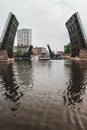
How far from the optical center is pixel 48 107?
8641mm

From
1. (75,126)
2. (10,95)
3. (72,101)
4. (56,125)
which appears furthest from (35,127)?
(10,95)

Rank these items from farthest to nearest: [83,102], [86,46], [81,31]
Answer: [86,46]
[81,31]
[83,102]

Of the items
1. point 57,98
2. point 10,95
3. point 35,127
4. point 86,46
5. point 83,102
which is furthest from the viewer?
point 86,46

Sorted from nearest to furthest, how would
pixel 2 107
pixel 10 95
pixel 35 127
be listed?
pixel 35 127 < pixel 2 107 < pixel 10 95

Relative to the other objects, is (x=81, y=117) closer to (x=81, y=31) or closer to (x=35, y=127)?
(x=35, y=127)

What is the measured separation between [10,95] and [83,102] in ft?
14.0

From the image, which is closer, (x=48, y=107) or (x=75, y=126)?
(x=75, y=126)

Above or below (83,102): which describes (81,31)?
above

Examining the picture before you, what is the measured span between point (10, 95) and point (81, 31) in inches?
1984

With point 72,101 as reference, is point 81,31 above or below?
above

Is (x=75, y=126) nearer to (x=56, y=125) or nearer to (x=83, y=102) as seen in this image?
(x=56, y=125)

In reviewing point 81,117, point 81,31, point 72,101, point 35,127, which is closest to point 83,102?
point 72,101

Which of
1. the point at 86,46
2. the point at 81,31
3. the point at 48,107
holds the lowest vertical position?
the point at 48,107

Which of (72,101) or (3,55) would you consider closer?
(72,101)
